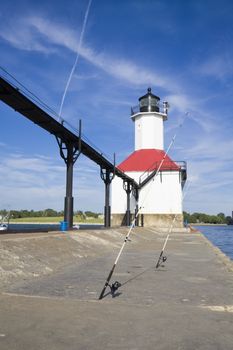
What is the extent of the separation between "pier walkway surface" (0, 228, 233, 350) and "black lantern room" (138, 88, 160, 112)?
46.3m

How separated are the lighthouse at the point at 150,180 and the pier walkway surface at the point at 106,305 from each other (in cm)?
3452

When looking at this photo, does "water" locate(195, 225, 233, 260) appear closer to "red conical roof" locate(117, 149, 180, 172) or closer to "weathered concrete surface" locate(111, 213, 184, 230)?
"weathered concrete surface" locate(111, 213, 184, 230)

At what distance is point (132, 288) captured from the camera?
934cm

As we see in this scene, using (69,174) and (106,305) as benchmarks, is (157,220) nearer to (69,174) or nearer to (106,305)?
(69,174)

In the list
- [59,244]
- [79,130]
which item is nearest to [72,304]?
[59,244]

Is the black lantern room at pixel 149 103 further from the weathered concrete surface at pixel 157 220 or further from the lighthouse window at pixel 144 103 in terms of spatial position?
the weathered concrete surface at pixel 157 220

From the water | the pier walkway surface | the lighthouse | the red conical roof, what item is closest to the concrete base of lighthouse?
A: the lighthouse

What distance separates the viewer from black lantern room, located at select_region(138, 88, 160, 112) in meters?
58.3

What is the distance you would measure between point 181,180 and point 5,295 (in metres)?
47.0

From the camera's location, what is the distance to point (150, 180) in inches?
2010

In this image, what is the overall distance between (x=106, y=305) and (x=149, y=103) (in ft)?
175

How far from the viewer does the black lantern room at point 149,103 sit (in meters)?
58.3

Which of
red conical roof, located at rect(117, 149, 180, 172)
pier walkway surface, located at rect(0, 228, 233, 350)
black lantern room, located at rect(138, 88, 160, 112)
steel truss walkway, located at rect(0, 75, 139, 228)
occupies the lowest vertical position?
pier walkway surface, located at rect(0, 228, 233, 350)

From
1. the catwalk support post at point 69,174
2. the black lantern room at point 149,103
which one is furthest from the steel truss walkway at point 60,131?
the black lantern room at point 149,103
